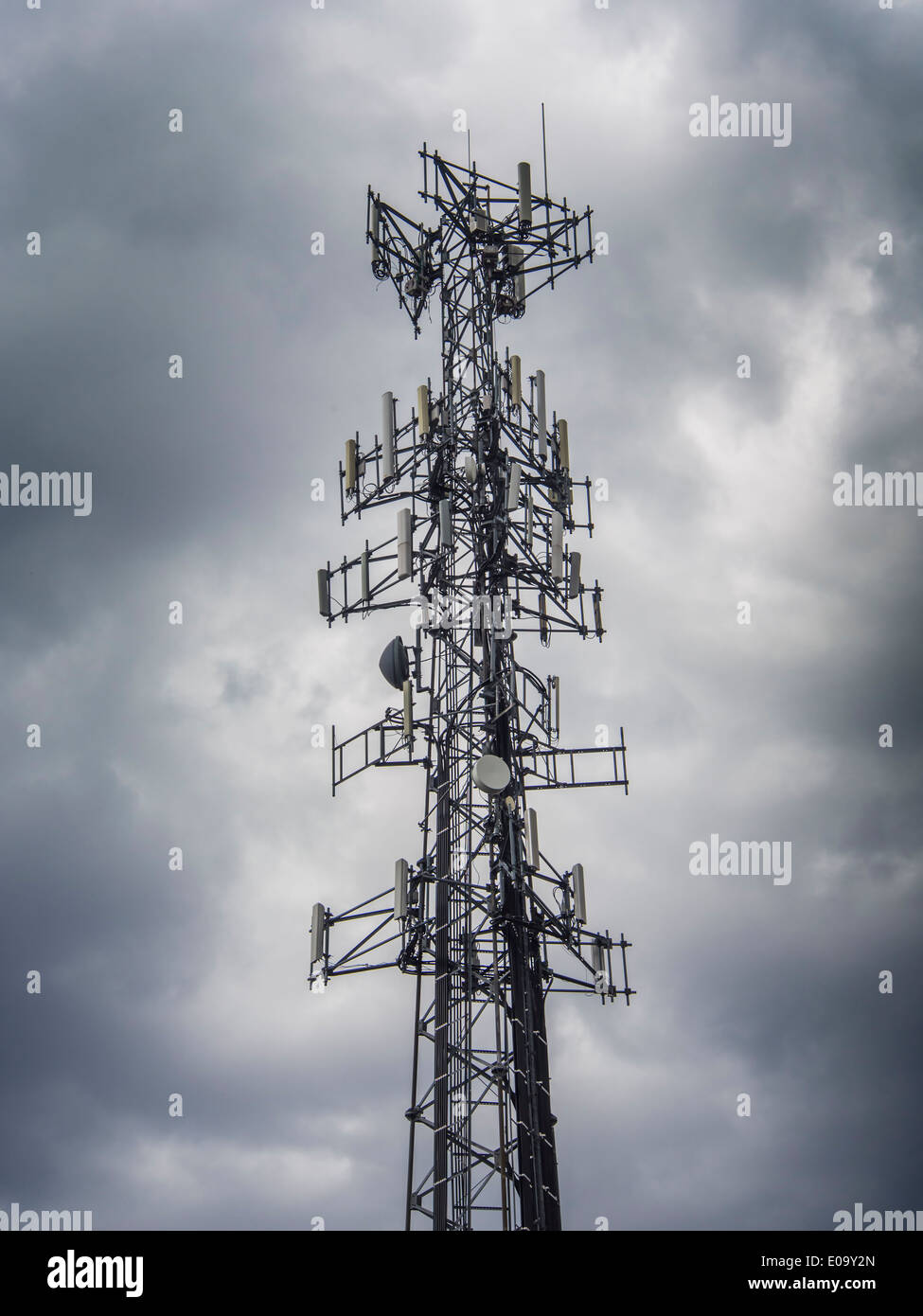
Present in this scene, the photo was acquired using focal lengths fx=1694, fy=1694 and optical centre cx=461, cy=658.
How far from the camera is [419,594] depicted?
3184 cm

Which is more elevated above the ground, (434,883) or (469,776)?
(469,776)

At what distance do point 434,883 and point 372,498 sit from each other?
26.7 ft

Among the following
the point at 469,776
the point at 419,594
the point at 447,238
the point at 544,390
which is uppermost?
the point at 447,238

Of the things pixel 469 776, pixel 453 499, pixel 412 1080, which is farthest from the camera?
pixel 453 499
